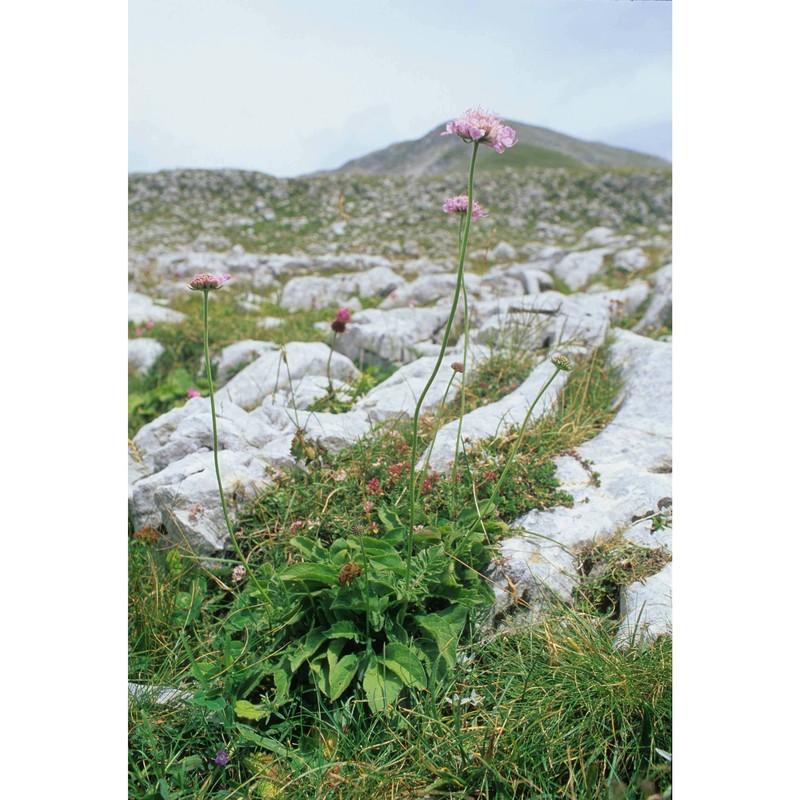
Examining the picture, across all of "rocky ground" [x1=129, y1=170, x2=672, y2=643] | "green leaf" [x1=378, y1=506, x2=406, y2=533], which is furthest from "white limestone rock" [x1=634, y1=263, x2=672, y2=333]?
"green leaf" [x1=378, y1=506, x2=406, y2=533]

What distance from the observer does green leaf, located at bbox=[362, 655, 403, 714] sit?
201 centimetres

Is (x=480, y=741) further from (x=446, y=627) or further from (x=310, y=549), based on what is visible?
(x=310, y=549)

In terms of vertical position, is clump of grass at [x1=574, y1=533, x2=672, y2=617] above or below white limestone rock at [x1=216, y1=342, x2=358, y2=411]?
below

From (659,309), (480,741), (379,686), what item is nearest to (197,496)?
(379,686)

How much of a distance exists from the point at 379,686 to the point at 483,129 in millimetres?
1695

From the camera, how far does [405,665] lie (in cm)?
208

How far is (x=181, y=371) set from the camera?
5.26 m

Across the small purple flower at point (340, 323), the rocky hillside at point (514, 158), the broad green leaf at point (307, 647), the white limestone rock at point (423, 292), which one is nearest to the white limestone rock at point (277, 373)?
the small purple flower at point (340, 323)

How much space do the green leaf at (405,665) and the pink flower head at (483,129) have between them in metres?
1.56

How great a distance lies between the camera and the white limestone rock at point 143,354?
574 cm

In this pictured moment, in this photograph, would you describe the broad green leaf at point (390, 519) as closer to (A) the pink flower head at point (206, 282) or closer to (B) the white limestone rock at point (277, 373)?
(A) the pink flower head at point (206, 282)

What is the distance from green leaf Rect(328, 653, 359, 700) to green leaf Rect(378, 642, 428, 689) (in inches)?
3.5

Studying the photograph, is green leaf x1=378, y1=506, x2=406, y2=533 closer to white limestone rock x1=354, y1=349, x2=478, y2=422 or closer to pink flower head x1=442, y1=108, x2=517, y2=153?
white limestone rock x1=354, y1=349, x2=478, y2=422
